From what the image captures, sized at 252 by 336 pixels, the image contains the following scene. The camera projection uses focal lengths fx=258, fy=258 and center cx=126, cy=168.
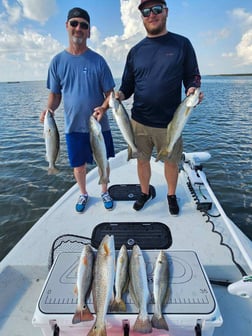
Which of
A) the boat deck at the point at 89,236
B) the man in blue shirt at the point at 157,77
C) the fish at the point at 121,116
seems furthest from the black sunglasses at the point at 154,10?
the boat deck at the point at 89,236

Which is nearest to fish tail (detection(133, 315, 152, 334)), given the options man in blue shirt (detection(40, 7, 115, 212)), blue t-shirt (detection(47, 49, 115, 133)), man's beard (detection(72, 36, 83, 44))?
man in blue shirt (detection(40, 7, 115, 212))

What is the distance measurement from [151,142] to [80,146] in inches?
39.4

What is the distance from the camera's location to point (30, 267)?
9.19 feet

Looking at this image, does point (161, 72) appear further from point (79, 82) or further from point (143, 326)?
point (143, 326)

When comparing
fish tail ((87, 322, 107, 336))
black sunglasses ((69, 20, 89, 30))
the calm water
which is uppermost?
black sunglasses ((69, 20, 89, 30))

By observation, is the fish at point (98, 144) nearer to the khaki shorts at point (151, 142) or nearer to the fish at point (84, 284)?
the khaki shorts at point (151, 142)

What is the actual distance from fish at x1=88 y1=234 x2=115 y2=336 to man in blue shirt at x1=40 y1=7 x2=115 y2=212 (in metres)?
1.68

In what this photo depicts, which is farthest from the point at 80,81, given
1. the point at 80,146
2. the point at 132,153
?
the point at 132,153

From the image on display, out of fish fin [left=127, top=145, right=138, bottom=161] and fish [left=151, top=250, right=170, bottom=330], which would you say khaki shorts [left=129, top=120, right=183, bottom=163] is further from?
fish [left=151, top=250, right=170, bottom=330]

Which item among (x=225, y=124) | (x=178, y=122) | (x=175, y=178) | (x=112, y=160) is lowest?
(x=225, y=124)

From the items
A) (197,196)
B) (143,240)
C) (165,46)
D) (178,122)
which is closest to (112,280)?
(143,240)

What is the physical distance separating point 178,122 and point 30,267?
229 centimetres

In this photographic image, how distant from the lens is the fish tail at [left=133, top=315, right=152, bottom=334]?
1.65m

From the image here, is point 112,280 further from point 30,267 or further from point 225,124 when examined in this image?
point 225,124
